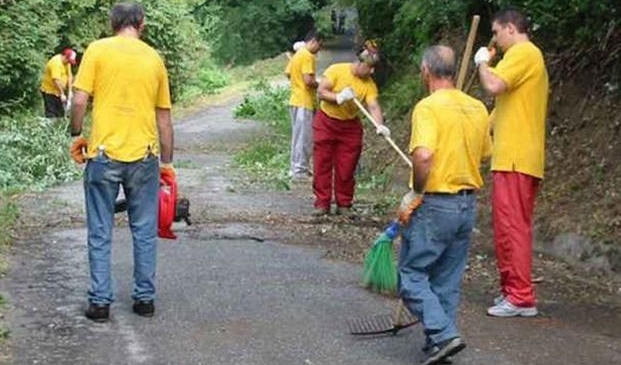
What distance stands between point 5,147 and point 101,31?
36.7 ft

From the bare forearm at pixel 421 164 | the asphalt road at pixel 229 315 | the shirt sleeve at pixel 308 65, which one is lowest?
the asphalt road at pixel 229 315

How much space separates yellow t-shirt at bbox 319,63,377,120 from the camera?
34.8ft

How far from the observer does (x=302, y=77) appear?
1504 cm

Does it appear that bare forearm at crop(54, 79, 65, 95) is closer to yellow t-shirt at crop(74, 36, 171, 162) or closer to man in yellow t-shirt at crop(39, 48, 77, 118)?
man in yellow t-shirt at crop(39, 48, 77, 118)

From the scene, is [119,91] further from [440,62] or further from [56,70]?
[56,70]

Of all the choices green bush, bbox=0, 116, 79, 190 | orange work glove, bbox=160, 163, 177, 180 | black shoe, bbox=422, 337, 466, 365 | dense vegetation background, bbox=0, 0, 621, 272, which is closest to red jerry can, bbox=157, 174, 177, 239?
orange work glove, bbox=160, 163, 177, 180

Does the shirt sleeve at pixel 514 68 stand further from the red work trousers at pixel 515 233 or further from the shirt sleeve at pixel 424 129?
the shirt sleeve at pixel 424 129

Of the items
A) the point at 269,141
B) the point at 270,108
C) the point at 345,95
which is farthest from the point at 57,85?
the point at 345,95

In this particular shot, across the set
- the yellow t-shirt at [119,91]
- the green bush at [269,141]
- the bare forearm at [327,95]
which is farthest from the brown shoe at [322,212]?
the yellow t-shirt at [119,91]

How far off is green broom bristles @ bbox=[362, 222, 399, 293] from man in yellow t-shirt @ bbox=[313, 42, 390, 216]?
2.89m

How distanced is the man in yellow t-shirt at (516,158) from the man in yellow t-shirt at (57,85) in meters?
12.6

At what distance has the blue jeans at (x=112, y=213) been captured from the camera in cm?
677

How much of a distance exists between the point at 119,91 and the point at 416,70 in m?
10.3

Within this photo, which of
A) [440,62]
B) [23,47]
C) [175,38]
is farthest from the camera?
[175,38]
